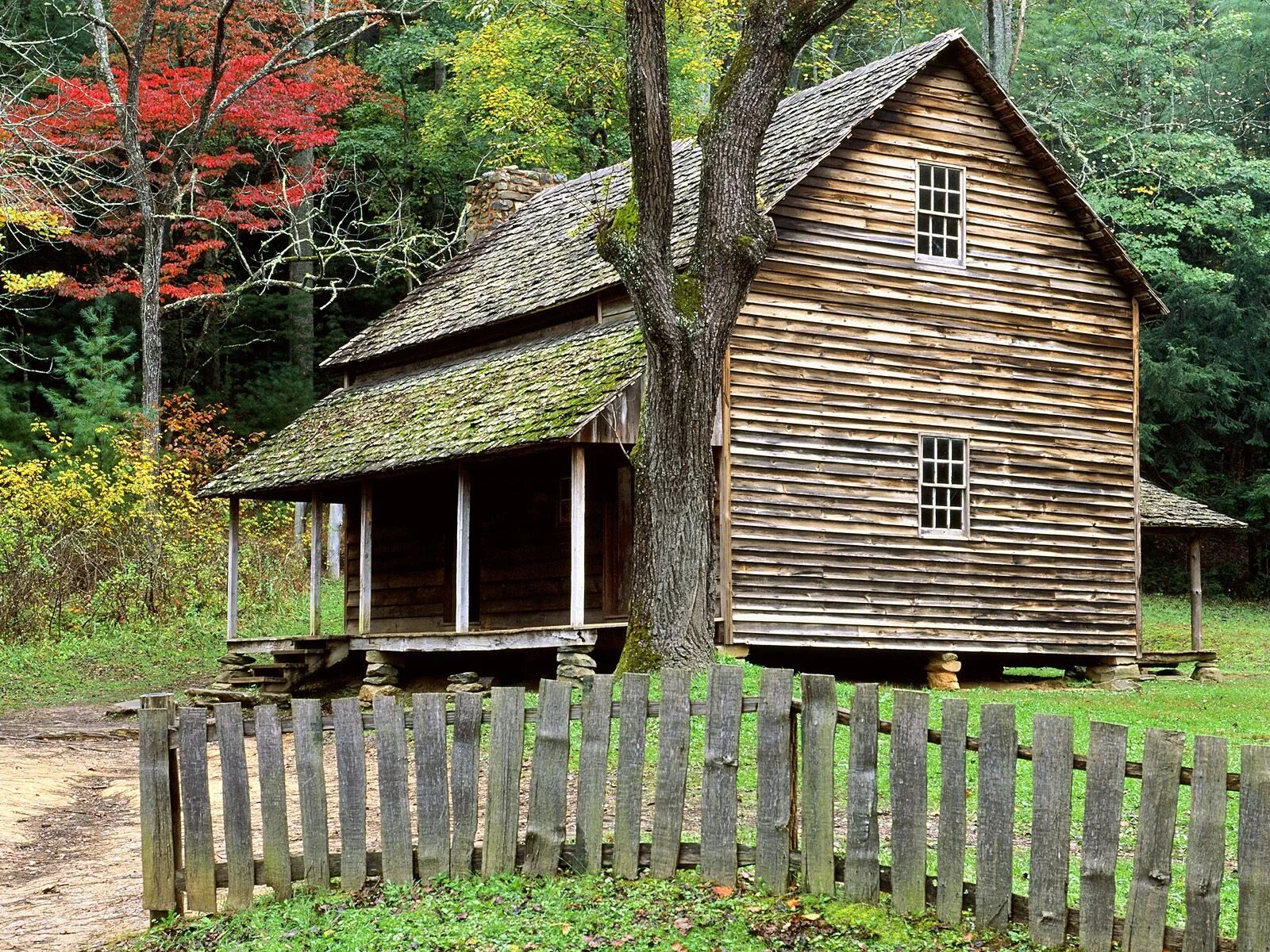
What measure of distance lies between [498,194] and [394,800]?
23.0 metres

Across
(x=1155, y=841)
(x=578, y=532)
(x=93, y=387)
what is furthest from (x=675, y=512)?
(x=93, y=387)

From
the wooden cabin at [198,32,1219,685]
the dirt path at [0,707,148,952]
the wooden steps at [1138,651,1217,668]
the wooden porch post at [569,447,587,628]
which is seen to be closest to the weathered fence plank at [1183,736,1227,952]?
the dirt path at [0,707,148,952]

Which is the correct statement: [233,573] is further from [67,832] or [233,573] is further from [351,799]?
[351,799]

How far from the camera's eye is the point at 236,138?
37969 millimetres

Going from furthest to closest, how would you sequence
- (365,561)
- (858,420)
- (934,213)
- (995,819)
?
(365,561), (934,213), (858,420), (995,819)

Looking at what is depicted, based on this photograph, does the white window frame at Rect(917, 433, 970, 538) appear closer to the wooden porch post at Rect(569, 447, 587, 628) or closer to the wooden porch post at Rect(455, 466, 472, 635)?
the wooden porch post at Rect(569, 447, 587, 628)

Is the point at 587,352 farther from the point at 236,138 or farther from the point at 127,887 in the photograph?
the point at 236,138

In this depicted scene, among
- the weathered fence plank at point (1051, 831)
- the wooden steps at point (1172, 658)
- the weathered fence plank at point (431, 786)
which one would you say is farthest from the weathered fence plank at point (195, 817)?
the wooden steps at point (1172, 658)

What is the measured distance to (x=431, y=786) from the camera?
28.7 ft

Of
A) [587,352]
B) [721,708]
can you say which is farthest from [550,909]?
[587,352]

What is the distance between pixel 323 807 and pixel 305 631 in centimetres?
2050

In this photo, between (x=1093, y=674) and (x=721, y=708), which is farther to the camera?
(x=1093, y=674)

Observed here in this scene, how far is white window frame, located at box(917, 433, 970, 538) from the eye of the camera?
20.5 metres

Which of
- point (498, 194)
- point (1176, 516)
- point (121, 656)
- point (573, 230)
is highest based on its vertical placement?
point (498, 194)
